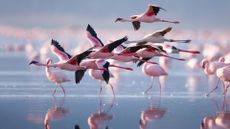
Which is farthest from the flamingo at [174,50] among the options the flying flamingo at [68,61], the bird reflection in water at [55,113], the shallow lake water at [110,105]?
the bird reflection in water at [55,113]

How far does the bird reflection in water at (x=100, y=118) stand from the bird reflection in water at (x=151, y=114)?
0.31m

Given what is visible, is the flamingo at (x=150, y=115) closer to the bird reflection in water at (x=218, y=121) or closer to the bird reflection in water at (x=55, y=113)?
the bird reflection in water at (x=218, y=121)

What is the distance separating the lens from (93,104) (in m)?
8.42

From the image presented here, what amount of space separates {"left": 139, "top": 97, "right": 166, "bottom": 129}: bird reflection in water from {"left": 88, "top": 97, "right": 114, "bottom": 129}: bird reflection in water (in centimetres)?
31

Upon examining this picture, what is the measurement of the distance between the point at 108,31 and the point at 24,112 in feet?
67.9

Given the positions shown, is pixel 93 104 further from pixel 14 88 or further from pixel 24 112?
pixel 14 88

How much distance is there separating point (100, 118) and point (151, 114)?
57cm

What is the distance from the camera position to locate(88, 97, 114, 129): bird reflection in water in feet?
22.5

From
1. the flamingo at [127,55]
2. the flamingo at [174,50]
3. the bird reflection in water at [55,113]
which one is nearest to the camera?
the bird reflection in water at [55,113]

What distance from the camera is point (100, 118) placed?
7379 mm

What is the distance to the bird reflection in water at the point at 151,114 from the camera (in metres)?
7.04

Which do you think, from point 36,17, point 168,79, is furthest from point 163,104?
point 36,17

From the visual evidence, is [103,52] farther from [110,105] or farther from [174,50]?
[110,105]

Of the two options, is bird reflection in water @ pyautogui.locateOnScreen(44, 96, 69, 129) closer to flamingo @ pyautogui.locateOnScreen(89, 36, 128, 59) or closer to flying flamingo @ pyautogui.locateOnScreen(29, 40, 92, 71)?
flying flamingo @ pyautogui.locateOnScreen(29, 40, 92, 71)
